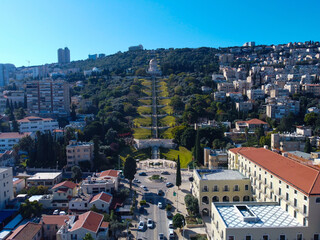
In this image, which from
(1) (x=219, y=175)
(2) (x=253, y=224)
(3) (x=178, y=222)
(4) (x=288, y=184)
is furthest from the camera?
(1) (x=219, y=175)

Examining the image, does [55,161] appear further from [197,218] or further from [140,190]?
[197,218]

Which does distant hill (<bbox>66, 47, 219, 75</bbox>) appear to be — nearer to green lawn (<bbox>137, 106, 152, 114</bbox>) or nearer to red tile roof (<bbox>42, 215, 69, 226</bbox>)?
green lawn (<bbox>137, 106, 152, 114</bbox>)

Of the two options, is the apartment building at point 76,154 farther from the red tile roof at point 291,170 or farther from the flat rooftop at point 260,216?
the flat rooftop at point 260,216

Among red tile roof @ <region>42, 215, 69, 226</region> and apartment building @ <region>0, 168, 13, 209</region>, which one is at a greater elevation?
apartment building @ <region>0, 168, 13, 209</region>

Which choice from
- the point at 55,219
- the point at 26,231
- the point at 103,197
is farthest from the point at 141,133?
the point at 26,231

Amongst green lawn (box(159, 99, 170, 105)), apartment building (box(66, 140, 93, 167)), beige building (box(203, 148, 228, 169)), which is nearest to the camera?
beige building (box(203, 148, 228, 169))

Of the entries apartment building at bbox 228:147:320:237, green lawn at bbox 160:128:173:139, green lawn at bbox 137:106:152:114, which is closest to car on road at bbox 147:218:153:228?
apartment building at bbox 228:147:320:237

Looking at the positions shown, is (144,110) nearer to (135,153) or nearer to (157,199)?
(135,153)
